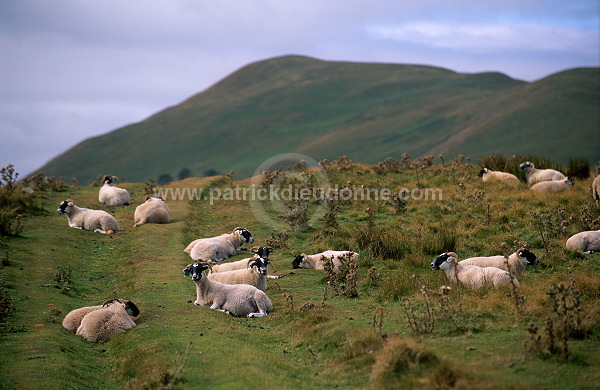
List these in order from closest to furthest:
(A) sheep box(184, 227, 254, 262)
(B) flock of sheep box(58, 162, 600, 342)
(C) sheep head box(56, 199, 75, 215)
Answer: (B) flock of sheep box(58, 162, 600, 342), (A) sheep box(184, 227, 254, 262), (C) sheep head box(56, 199, 75, 215)

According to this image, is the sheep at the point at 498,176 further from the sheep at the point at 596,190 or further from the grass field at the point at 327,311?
the sheep at the point at 596,190

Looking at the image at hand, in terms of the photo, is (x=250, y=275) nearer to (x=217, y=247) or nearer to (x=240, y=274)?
(x=240, y=274)

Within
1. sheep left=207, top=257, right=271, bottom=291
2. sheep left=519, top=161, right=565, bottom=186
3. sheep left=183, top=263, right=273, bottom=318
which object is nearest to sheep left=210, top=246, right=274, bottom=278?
sheep left=207, top=257, right=271, bottom=291

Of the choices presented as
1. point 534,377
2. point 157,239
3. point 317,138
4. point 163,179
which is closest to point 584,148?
point 317,138

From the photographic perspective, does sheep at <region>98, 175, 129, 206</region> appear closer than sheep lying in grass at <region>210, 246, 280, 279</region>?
No

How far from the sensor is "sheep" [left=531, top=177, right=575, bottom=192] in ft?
79.5

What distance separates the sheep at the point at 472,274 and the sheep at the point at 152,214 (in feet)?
40.8

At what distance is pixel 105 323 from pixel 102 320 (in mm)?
98

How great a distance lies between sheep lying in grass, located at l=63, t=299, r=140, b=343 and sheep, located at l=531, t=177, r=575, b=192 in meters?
17.7

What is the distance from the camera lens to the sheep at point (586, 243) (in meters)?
16.0

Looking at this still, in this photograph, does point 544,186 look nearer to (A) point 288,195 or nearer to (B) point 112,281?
(A) point 288,195

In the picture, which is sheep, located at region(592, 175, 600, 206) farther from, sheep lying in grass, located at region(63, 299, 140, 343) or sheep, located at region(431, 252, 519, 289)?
sheep lying in grass, located at region(63, 299, 140, 343)

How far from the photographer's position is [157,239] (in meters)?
20.8

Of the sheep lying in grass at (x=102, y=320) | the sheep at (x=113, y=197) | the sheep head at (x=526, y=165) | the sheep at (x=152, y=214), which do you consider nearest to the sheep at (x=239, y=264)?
the sheep lying in grass at (x=102, y=320)
